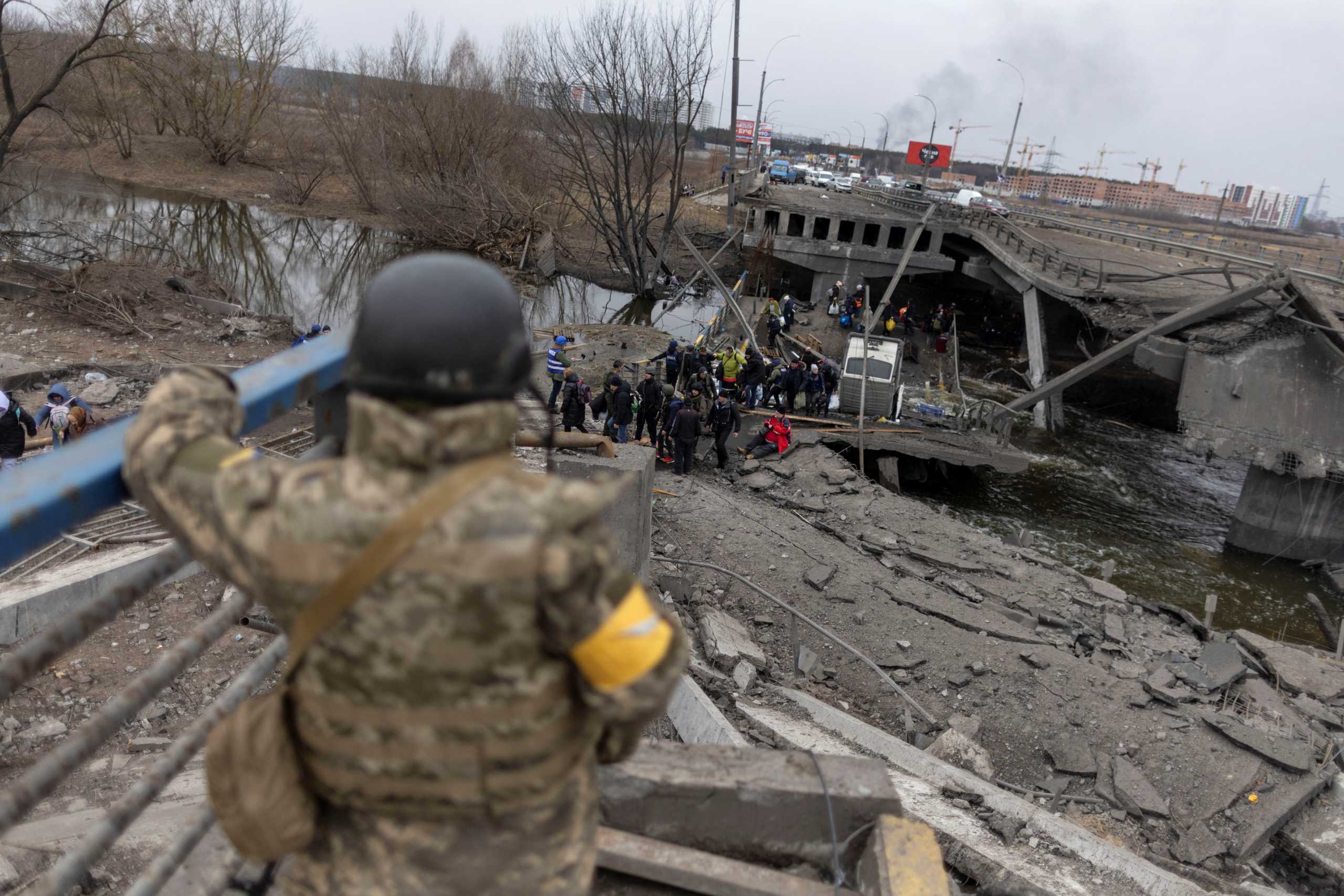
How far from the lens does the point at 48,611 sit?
557cm

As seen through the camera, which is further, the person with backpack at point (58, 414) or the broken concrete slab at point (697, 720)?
the person with backpack at point (58, 414)

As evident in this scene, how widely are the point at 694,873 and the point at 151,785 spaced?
5.12 ft

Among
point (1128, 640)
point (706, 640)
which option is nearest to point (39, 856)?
point (706, 640)

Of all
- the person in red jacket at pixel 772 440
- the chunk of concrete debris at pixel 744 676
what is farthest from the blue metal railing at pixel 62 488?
the person in red jacket at pixel 772 440

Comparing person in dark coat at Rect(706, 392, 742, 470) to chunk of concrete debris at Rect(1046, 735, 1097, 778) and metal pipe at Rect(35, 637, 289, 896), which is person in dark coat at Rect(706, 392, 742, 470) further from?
metal pipe at Rect(35, 637, 289, 896)

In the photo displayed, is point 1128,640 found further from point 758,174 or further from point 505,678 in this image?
point 758,174

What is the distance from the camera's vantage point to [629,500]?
621cm

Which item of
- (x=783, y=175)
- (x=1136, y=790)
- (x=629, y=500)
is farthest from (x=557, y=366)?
(x=783, y=175)

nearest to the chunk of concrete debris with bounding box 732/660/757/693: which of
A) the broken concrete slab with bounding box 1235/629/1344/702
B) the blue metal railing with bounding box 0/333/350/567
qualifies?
the blue metal railing with bounding box 0/333/350/567

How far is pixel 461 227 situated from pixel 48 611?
3164 centimetres

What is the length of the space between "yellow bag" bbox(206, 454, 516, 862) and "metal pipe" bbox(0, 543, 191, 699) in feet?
0.82

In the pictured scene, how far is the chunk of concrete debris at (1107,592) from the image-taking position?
11391mm

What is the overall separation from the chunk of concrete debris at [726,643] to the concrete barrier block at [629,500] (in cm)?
79

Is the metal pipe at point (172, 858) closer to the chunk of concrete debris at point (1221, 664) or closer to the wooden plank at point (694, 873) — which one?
the wooden plank at point (694, 873)
